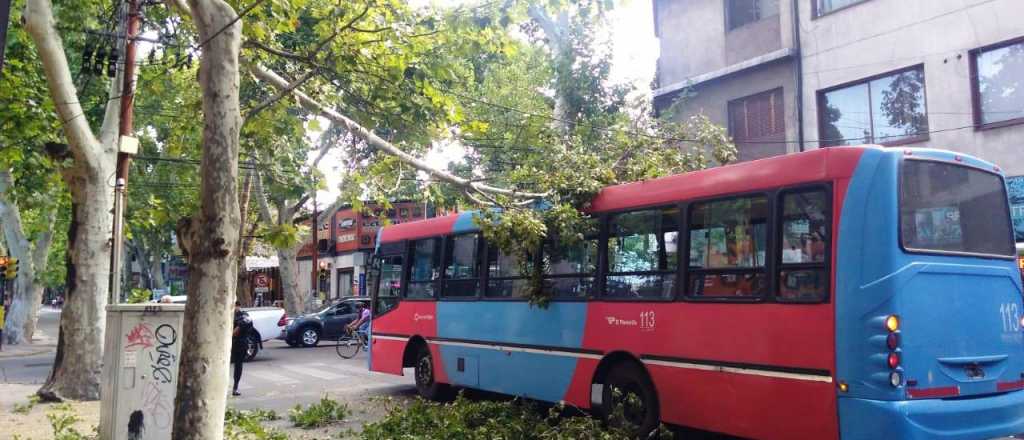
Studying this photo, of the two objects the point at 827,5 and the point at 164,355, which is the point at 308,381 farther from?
the point at 827,5

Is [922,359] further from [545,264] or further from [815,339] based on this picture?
[545,264]

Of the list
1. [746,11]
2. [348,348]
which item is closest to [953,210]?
[746,11]

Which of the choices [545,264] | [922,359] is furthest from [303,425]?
[922,359]

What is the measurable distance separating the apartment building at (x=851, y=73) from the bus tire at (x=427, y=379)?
34.3ft

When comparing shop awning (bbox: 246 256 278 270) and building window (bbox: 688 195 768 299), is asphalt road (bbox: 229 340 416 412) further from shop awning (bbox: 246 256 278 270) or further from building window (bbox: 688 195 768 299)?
shop awning (bbox: 246 256 278 270)

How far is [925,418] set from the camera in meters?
6.28

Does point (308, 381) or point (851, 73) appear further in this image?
point (851, 73)

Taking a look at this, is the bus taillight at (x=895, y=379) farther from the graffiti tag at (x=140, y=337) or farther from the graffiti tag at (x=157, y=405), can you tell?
the graffiti tag at (x=140, y=337)

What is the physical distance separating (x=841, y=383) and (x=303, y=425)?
21.0 feet

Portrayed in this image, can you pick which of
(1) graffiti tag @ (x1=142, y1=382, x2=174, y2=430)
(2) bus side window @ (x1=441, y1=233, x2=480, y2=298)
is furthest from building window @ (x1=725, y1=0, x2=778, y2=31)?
(1) graffiti tag @ (x1=142, y1=382, x2=174, y2=430)

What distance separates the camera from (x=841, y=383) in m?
6.42

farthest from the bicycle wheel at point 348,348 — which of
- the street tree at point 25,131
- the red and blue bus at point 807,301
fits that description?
the red and blue bus at point 807,301

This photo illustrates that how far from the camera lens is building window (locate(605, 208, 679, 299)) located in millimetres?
8336

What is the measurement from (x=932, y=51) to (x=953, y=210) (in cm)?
1055
